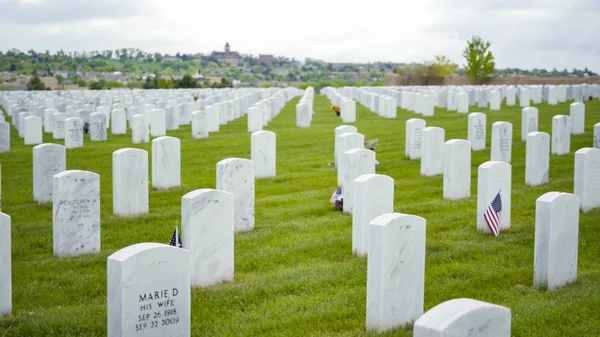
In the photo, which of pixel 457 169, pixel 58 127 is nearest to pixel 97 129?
pixel 58 127

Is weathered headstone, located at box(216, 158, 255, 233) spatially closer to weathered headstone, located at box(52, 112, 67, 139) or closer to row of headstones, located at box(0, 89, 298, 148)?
row of headstones, located at box(0, 89, 298, 148)

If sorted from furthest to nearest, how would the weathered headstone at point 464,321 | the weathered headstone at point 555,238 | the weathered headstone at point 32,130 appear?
1. the weathered headstone at point 32,130
2. the weathered headstone at point 555,238
3. the weathered headstone at point 464,321

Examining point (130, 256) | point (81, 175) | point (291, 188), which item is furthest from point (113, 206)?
point (130, 256)

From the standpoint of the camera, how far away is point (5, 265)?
705 cm

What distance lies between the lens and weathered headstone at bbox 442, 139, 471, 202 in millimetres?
12625

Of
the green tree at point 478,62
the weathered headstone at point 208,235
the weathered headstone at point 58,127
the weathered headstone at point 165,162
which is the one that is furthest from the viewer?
the green tree at point 478,62

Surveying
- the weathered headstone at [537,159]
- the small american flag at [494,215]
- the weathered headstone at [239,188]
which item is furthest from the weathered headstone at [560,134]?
the weathered headstone at [239,188]

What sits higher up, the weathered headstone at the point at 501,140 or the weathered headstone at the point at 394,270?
the weathered headstone at the point at 501,140

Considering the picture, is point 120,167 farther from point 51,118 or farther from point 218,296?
point 51,118

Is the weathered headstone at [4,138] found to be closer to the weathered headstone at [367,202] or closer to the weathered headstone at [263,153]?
the weathered headstone at [263,153]

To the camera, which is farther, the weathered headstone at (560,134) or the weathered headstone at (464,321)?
the weathered headstone at (560,134)

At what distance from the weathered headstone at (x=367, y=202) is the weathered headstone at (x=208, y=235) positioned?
1.69m

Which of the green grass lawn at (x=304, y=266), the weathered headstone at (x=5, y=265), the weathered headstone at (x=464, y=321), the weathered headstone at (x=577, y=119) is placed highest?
the weathered headstone at (x=577, y=119)

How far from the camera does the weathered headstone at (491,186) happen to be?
10133mm
